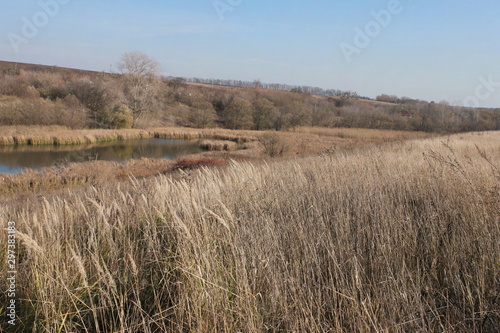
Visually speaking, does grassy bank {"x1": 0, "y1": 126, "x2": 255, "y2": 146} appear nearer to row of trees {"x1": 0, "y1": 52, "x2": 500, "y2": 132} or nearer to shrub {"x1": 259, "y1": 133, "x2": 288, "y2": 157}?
row of trees {"x1": 0, "y1": 52, "x2": 500, "y2": 132}

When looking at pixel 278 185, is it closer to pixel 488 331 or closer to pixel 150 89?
pixel 488 331

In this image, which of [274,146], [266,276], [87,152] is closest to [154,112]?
[87,152]

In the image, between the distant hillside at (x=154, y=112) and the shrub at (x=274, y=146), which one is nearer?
the shrub at (x=274, y=146)

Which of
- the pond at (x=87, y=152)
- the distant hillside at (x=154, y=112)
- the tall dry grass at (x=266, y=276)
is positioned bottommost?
the pond at (x=87, y=152)

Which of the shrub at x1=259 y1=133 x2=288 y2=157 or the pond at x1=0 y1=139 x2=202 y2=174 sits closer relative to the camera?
the pond at x1=0 y1=139 x2=202 y2=174

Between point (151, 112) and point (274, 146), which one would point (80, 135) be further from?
point (274, 146)

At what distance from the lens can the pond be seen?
71.5 feet

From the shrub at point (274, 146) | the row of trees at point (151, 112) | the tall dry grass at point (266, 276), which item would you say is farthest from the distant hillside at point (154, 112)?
the tall dry grass at point (266, 276)

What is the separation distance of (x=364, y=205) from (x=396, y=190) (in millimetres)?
1609

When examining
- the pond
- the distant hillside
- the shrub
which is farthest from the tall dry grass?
the distant hillside

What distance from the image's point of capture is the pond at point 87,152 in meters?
21.8

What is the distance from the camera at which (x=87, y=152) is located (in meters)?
27.9

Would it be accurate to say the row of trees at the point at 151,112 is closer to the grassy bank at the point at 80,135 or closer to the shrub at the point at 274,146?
the grassy bank at the point at 80,135

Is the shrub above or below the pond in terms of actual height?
above
